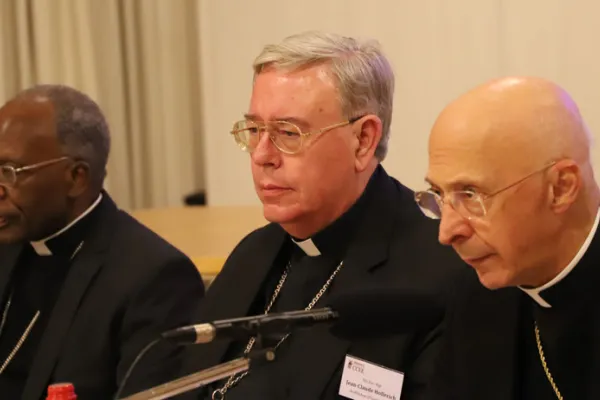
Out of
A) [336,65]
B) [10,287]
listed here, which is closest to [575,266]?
[336,65]

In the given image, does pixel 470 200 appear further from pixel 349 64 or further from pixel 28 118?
pixel 28 118

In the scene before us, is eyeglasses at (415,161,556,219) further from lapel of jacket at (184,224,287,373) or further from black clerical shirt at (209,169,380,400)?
lapel of jacket at (184,224,287,373)

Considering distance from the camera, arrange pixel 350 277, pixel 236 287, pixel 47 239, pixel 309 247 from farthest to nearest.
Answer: pixel 47 239 < pixel 236 287 < pixel 309 247 < pixel 350 277

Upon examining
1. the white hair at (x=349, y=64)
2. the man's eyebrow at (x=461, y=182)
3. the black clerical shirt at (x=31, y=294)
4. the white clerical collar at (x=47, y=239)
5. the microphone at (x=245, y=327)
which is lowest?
the black clerical shirt at (x=31, y=294)

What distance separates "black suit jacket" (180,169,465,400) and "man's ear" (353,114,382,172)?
0.07m

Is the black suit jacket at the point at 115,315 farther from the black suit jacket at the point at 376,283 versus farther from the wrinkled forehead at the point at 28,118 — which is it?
the wrinkled forehead at the point at 28,118

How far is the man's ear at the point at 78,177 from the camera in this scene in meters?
2.21

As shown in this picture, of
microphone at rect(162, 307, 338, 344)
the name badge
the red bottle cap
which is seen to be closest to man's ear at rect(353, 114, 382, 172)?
the name badge

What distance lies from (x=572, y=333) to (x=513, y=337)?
4.2 inches

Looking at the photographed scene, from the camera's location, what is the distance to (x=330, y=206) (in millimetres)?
1883

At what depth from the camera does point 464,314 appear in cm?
156

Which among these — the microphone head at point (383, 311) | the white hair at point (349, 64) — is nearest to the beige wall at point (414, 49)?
the white hair at point (349, 64)

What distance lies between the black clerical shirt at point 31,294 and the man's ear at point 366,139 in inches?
29.6

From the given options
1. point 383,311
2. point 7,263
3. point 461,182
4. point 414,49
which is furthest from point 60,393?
point 414,49
